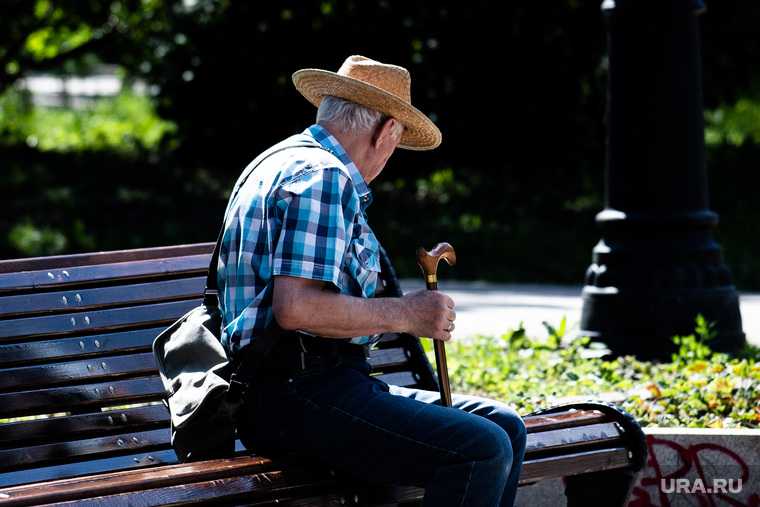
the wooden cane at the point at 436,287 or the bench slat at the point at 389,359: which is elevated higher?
the wooden cane at the point at 436,287

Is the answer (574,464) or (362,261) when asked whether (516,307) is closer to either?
(574,464)

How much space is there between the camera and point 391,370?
4.27 m

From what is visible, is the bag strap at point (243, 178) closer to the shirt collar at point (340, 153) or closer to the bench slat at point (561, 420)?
the shirt collar at point (340, 153)

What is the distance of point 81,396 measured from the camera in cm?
377

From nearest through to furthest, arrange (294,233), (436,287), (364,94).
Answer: (294,233) < (364,94) < (436,287)

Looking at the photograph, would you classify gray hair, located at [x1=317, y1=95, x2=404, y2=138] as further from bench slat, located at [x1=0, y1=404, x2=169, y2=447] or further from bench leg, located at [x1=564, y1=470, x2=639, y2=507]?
bench leg, located at [x1=564, y1=470, x2=639, y2=507]

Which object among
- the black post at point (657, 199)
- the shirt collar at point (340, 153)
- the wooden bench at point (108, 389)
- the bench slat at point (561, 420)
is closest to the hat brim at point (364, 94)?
the shirt collar at point (340, 153)

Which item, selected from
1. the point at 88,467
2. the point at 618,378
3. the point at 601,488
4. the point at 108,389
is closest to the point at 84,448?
the point at 88,467

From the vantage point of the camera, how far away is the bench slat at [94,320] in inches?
148

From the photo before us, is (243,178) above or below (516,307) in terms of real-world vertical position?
above

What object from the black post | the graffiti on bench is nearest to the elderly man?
the graffiti on bench

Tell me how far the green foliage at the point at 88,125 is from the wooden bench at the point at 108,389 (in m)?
13.3

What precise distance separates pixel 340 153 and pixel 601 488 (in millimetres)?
1293

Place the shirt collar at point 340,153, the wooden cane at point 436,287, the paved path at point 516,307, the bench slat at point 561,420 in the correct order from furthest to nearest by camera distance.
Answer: the paved path at point 516,307 < the bench slat at point 561,420 < the wooden cane at point 436,287 < the shirt collar at point 340,153
